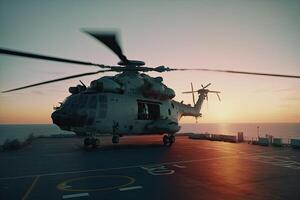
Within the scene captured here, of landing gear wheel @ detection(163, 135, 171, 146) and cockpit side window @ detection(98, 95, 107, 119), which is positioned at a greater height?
cockpit side window @ detection(98, 95, 107, 119)

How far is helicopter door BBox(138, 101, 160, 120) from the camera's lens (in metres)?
28.5

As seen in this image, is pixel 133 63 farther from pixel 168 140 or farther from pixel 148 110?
pixel 168 140

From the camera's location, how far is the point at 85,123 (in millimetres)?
24641

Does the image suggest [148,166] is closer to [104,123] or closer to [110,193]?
[110,193]

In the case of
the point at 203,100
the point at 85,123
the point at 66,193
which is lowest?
the point at 66,193

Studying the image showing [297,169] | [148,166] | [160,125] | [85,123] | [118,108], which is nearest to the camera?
[297,169]

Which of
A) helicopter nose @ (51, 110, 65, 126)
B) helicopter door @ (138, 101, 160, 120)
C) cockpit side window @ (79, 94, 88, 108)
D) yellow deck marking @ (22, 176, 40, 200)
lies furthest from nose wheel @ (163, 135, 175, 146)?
yellow deck marking @ (22, 176, 40, 200)

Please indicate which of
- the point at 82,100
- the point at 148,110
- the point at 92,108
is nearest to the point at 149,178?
the point at 92,108

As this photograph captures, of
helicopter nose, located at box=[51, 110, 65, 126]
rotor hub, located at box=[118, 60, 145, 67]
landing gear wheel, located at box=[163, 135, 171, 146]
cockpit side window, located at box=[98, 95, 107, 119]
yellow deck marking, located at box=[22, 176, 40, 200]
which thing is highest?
rotor hub, located at box=[118, 60, 145, 67]

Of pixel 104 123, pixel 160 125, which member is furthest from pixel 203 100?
pixel 104 123

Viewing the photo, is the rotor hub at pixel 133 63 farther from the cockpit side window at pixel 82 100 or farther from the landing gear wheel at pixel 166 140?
the landing gear wheel at pixel 166 140

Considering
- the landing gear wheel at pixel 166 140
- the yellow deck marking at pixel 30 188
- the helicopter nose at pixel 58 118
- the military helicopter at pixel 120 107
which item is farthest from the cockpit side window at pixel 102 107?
the yellow deck marking at pixel 30 188

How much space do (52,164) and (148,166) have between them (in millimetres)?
6260

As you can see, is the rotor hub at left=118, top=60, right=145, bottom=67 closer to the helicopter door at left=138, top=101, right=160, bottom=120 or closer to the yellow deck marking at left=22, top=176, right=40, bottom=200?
the helicopter door at left=138, top=101, right=160, bottom=120
